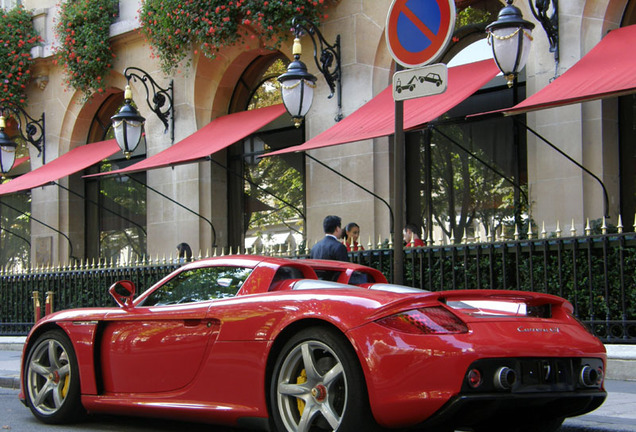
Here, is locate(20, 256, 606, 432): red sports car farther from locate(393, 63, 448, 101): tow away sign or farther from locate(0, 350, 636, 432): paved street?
locate(393, 63, 448, 101): tow away sign

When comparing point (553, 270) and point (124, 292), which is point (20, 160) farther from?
point (124, 292)

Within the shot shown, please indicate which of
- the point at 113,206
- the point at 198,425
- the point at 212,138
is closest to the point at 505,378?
the point at 198,425

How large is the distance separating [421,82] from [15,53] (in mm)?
14974

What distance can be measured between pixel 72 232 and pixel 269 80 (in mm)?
5793

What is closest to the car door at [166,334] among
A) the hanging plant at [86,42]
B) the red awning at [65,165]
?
the red awning at [65,165]

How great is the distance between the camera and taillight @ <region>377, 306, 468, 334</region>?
15.5 ft

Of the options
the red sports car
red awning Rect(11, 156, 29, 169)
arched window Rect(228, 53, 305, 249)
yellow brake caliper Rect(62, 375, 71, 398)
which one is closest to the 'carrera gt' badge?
the red sports car

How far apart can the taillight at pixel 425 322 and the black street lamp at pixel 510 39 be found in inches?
254

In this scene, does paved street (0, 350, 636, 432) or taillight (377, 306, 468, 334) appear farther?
paved street (0, 350, 636, 432)

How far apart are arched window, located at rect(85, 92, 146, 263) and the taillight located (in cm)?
1460

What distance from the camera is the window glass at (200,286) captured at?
6.03 m

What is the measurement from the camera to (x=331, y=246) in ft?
32.8

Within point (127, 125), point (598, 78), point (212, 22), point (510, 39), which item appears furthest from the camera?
point (212, 22)

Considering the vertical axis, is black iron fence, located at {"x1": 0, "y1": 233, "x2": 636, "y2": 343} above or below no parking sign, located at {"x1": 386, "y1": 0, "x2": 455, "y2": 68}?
below
